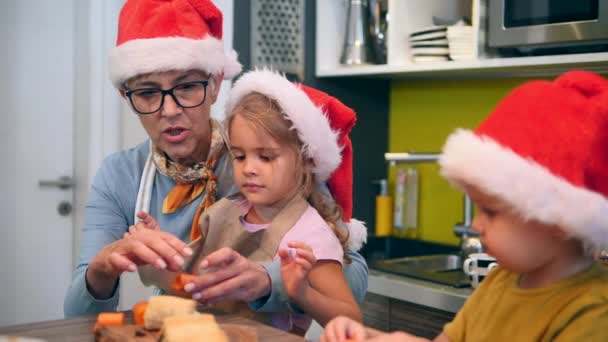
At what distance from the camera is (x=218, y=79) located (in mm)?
1833

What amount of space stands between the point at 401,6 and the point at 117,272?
5.07 ft

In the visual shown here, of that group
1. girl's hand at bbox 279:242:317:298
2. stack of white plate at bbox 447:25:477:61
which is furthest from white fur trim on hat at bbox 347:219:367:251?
stack of white plate at bbox 447:25:477:61

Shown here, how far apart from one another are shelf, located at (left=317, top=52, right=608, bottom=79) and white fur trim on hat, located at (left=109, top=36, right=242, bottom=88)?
Result: 2.81ft

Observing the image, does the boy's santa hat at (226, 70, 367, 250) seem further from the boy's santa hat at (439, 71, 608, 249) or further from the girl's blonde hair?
the boy's santa hat at (439, 71, 608, 249)

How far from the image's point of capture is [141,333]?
1.16 meters

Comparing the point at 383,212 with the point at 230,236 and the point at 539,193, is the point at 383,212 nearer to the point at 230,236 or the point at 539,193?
the point at 230,236

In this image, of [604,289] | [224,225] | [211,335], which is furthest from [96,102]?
[604,289]

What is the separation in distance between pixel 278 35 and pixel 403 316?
1.06 meters

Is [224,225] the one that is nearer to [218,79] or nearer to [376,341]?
[218,79]

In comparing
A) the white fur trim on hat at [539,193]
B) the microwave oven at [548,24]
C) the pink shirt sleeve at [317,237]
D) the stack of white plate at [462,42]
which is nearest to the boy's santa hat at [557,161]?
the white fur trim on hat at [539,193]

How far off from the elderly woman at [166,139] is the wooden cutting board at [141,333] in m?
0.40

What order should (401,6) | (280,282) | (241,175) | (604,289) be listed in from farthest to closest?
(401,6) < (241,175) < (280,282) < (604,289)

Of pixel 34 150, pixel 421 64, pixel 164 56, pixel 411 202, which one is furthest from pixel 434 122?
pixel 34 150

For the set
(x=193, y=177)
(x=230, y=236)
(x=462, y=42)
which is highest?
(x=462, y=42)
